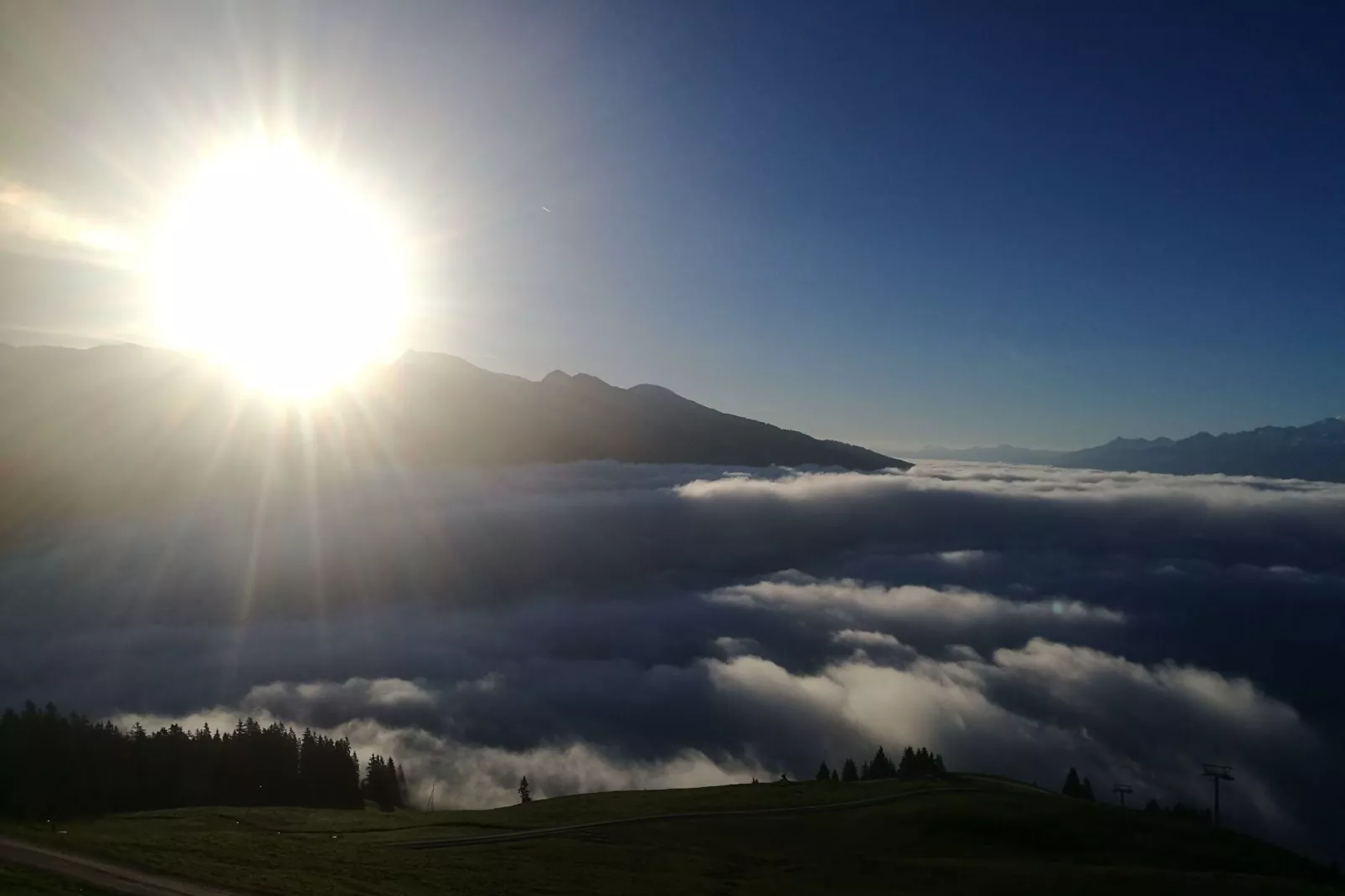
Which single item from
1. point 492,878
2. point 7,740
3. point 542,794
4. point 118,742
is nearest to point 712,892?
point 492,878

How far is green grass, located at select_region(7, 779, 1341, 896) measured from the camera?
4491 centimetres

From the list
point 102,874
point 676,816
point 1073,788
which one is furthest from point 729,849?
point 1073,788

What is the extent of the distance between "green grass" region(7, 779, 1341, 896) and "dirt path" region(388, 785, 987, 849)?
52.5 inches

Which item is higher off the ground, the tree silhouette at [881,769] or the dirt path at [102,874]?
the dirt path at [102,874]

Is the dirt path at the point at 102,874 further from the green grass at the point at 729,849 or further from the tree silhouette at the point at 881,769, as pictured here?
the tree silhouette at the point at 881,769

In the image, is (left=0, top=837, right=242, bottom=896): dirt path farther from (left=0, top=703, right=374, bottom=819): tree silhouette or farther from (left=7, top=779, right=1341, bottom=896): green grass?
(left=0, top=703, right=374, bottom=819): tree silhouette

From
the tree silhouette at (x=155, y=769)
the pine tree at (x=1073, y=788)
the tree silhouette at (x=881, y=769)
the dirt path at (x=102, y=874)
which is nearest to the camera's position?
the dirt path at (x=102, y=874)

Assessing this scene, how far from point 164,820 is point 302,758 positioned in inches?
1723

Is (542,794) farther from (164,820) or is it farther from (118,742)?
(164,820)

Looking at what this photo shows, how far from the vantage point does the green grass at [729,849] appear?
44906mm

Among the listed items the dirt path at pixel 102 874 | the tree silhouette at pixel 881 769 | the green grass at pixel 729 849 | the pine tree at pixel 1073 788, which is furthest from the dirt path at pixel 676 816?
the pine tree at pixel 1073 788

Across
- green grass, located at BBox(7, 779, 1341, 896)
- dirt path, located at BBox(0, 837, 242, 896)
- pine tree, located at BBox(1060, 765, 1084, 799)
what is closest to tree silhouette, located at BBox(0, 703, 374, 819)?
green grass, located at BBox(7, 779, 1341, 896)

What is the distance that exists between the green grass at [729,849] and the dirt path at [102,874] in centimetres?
141

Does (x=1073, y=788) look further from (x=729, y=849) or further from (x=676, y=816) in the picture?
(x=729, y=849)
